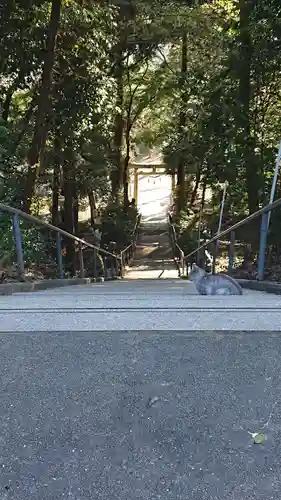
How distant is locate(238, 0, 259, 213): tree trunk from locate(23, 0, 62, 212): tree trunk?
3048mm

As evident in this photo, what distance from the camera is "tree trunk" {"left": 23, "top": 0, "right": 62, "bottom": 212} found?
9.03 meters

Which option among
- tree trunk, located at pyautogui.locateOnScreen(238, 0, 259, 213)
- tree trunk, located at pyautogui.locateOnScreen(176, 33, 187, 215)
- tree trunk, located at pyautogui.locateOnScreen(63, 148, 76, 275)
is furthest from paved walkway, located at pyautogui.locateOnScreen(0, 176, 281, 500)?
tree trunk, located at pyautogui.locateOnScreen(176, 33, 187, 215)

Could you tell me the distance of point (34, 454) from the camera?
5.90 feet

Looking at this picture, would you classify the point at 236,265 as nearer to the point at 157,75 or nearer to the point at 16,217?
the point at 16,217

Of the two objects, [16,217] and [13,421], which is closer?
[13,421]

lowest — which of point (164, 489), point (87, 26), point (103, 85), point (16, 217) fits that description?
point (164, 489)

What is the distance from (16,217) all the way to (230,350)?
10.7 feet

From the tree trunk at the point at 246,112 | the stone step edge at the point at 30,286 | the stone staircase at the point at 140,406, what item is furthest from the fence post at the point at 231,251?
the stone staircase at the point at 140,406

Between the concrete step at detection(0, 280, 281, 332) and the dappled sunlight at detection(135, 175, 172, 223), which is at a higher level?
the concrete step at detection(0, 280, 281, 332)

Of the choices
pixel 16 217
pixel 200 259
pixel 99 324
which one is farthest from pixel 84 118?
pixel 99 324

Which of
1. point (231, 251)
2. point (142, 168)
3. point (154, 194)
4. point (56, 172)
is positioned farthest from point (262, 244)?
point (154, 194)

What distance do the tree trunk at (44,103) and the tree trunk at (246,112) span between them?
305cm

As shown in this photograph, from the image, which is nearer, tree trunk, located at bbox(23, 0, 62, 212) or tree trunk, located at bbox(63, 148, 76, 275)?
tree trunk, located at bbox(23, 0, 62, 212)

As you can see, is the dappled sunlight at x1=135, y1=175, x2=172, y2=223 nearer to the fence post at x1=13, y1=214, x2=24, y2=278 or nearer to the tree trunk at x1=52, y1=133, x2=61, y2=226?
the tree trunk at x1=52, y1=133, x2=61, y2=226
